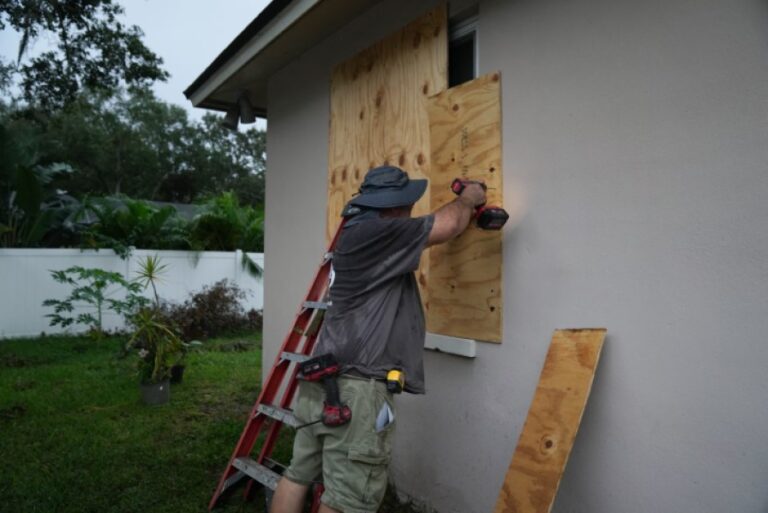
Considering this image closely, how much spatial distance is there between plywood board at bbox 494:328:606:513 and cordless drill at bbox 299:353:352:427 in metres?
0.84

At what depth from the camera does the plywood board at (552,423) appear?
2.29 m

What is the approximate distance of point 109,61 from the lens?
31.8ft

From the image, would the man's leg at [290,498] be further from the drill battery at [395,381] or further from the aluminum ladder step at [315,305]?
the aluminum ladder step at [315,305]

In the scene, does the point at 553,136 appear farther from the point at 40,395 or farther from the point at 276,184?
the point at 40,395

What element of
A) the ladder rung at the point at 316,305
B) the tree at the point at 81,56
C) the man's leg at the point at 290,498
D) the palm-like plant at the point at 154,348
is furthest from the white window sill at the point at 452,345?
the tree at the point at 81,56

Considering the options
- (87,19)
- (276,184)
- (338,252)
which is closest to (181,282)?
(87,19)

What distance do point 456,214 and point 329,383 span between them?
1.07 metres

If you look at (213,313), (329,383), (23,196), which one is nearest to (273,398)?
(329,383)

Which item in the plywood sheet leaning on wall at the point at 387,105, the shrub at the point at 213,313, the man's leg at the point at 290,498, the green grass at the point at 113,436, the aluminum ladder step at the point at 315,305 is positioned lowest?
the green grass at the point at 113,436

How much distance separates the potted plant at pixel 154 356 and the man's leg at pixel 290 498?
4.02 metres

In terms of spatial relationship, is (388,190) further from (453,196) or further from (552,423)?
(552,423)

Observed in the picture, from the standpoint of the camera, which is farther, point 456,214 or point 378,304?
point 456,214

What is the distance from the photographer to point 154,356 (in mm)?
6266

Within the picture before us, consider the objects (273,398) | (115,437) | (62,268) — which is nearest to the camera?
(273,398)
